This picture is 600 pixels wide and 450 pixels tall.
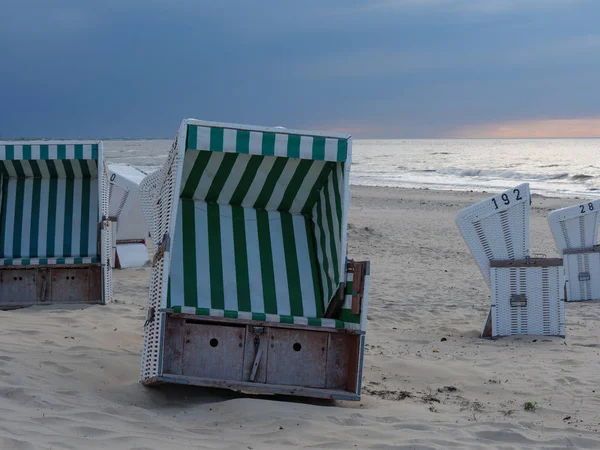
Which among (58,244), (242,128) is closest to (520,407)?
(242,128)

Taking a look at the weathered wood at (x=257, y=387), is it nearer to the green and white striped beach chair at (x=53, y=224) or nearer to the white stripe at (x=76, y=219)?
the green and white striped beach chair at (x=53, y=224)

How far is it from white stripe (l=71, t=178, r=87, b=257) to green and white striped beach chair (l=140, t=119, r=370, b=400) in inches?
123

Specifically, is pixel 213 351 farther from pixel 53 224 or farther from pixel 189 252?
pixel 53 224

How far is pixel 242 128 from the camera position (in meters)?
5.45

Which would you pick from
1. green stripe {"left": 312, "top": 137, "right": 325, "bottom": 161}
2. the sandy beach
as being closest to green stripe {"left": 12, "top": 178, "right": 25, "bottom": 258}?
the sandy beach

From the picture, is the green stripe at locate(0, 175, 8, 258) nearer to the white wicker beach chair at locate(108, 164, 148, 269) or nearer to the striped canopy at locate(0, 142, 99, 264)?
the striped canopy at locate(0, 142, 99, 264)

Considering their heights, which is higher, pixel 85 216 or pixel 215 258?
pixel 85 216

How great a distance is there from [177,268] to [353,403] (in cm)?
179

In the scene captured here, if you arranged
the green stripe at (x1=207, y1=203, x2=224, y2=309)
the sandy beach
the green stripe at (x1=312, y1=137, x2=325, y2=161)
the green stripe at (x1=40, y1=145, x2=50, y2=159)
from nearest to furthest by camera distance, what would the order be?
the sandy beach < the green stripe at (x1=312, y1=137, x2=325, y2=161) < the green stripe at (x1=207, y1=203, x2=224, y2=309) < the green stripe at (x1=40, y1=145, x2=50, y2=159)

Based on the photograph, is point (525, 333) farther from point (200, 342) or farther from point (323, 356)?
point (200, 342)

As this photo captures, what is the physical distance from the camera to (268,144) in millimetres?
5512

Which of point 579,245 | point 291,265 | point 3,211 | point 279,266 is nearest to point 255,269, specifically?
point 279,266

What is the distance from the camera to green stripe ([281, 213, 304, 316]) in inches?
246

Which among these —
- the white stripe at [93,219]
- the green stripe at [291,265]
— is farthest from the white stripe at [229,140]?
the white stripe at [93,219]
